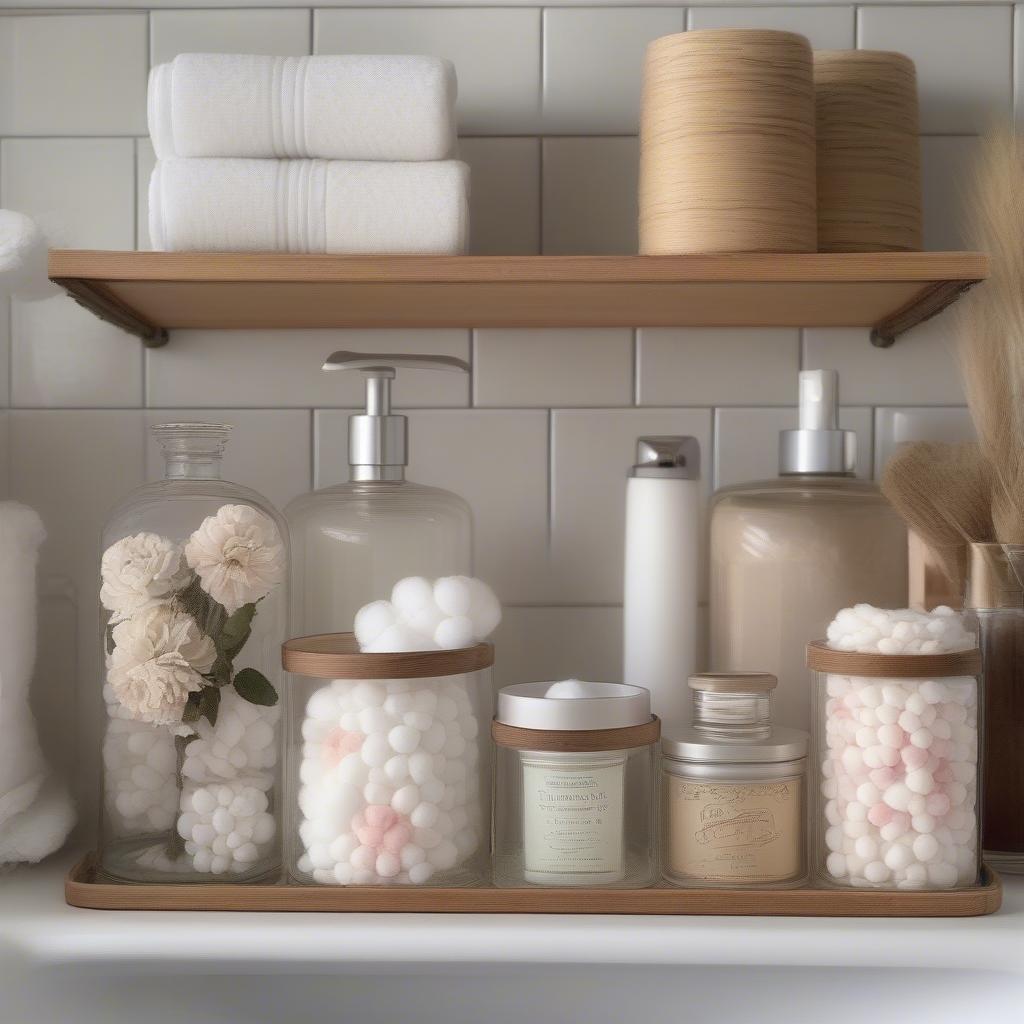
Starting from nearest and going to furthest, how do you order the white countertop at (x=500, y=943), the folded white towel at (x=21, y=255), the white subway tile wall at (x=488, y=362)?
the white countertop at (x=500, y=943) < the folded white towel at (x=21, y=255) < the white subway tile wall at (x=488, y=362)

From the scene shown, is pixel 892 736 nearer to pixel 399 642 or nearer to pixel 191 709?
pixel 399 642

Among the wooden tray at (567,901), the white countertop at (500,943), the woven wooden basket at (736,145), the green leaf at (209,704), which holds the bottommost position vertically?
the white countertop at (500,943)

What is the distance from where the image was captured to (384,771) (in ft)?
2.09

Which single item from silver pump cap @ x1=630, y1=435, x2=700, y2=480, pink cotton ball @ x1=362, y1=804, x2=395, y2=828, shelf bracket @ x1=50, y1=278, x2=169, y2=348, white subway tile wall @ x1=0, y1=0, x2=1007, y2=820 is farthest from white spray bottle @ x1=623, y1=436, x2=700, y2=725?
Answer: shelf bracket @ x1=50, y1=278, x2=169, y2=348

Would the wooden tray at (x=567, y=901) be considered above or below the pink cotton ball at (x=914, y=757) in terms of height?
below

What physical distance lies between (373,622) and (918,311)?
44 cm

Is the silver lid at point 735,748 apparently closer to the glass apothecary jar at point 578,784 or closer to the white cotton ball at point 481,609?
the glass apothecary jar at point 578,784

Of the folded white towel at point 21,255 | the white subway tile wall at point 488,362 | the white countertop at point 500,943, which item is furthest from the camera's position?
the white subway tile wall at point 488,362

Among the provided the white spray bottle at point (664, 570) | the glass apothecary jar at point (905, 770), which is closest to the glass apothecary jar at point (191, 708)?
the white spray bottle at point (664, 570)

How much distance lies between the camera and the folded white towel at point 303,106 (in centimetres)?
72

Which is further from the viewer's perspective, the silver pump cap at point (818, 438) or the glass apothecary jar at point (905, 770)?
the silver pump cap at point (818, 438)

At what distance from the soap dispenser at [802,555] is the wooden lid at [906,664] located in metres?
0.10

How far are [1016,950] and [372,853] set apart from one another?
1.20 feet

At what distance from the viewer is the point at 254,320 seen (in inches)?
32.9
